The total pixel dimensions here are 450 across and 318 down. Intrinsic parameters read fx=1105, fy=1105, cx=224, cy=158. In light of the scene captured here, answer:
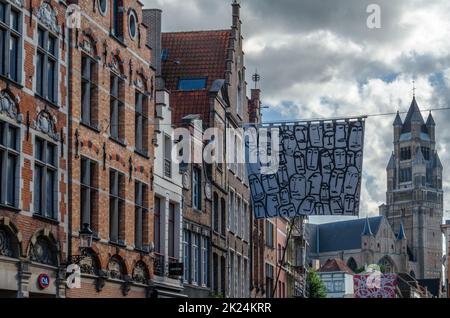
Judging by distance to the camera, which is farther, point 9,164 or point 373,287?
point 373,287

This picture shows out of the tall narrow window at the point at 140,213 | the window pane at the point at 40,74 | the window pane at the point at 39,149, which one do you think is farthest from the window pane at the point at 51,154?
the tall narrow window at the point at 140,213

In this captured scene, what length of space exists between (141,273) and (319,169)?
254 inches

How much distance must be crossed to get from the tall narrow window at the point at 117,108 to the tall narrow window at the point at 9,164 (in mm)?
7039

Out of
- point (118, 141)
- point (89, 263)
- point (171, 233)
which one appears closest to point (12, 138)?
point (89, 263)

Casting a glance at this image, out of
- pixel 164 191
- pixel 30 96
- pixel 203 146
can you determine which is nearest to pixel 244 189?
pixel 203 146

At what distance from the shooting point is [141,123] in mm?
35250

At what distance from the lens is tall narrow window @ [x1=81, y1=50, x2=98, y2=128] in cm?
3028

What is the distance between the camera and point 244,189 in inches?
2080

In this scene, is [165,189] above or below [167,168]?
below

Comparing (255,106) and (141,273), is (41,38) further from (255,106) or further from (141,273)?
(255,106)

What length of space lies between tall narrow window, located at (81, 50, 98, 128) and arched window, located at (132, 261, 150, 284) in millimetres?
5495

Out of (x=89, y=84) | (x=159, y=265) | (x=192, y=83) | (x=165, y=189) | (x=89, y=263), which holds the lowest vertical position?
(x=89, y=263)

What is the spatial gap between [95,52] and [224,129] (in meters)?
16.7

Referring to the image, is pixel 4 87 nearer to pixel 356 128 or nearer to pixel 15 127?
pixel 15 127
